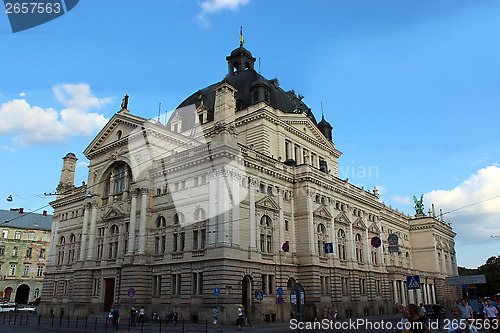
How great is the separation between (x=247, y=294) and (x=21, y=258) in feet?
Answer: 221

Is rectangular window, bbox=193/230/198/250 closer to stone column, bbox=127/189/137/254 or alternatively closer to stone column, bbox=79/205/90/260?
stone column, bbox=127/189/137/254

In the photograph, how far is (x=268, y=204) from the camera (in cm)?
4578

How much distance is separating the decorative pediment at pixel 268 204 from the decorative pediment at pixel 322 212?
5.94 metres

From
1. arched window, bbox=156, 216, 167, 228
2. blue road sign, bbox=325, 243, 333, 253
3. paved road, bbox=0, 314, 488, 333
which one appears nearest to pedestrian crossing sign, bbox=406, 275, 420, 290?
paved road, bbox=0, 314, 488, 333

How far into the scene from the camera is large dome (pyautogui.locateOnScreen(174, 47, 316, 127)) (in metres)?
61.6

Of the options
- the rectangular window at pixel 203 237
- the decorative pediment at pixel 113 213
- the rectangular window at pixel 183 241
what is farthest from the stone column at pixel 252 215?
the decorative pediment at pixel 113 213

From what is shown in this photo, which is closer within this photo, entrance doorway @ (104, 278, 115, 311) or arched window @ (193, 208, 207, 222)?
arched window @ (193, 208, 207, 222)

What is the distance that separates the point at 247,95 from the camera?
62312mm

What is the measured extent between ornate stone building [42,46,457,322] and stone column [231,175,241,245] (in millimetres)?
110

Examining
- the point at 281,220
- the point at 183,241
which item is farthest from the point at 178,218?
the point at 281,220

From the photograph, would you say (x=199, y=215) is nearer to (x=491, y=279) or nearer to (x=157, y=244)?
(x=157, y=244)

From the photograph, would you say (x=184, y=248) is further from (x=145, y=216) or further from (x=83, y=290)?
(x=83, y=290)

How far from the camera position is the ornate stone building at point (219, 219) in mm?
40781

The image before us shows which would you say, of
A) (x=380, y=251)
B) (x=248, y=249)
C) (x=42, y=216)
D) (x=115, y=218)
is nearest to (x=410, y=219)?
(x=380, y=251)
